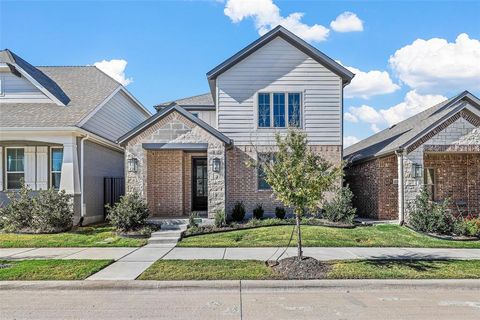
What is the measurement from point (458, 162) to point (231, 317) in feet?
47.1

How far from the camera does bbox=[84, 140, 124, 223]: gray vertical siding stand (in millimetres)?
15094

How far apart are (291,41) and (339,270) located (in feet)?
34.9

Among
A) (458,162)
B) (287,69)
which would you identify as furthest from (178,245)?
(458,162)

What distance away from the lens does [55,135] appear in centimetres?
1424

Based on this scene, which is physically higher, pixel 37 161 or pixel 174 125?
pixel 174 125

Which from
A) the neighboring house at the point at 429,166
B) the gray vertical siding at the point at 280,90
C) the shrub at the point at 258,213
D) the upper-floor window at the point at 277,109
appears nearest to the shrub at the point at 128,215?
the shrub at the point at 258,213

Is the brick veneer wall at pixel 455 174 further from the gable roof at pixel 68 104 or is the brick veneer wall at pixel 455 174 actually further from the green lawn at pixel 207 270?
the gable roof at pixel 68 104

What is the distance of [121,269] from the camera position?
792 centimetres

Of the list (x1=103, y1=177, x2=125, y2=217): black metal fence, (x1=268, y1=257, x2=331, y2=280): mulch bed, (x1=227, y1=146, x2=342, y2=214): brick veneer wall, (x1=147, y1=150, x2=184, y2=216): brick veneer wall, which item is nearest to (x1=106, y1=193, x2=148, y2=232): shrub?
(x1=147, y1=150, x2=184, y2=216): brick veneer wall

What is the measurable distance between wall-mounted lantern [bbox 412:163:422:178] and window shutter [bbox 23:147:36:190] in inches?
576

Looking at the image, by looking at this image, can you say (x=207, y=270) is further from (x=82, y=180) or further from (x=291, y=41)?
(x=291, y=41)

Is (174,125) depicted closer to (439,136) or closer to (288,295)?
(288,295)

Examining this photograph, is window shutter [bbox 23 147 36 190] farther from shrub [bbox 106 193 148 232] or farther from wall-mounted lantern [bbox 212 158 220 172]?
wall-mounted lantern [bbox 212 158 220 172]

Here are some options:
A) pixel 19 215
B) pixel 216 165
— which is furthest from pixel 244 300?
pixel 19 215
